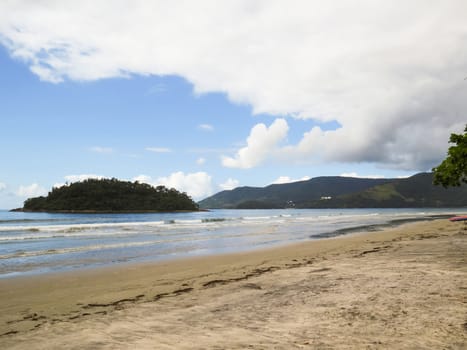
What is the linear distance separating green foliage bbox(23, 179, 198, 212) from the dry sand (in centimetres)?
15283

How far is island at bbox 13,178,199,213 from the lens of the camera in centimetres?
15375

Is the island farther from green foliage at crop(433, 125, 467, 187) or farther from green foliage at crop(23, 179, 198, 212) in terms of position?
green foliage at crop(433, 125, 467, 187)

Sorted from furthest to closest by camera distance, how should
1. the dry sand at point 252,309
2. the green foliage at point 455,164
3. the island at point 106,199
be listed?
the island at point 106,199, the green foliage at point 455,164, the dry sand at point 252,309

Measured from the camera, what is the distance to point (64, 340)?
17.7 ft

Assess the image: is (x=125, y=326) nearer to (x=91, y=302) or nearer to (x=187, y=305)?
(x=187, y=305)

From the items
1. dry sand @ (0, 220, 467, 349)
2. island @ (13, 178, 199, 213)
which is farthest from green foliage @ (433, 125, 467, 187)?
island @ (13, 178, 199, 213)

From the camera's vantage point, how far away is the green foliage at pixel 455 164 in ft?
85.5

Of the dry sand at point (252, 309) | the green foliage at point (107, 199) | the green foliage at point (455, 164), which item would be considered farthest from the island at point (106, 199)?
the dry sand at point (252, 309)

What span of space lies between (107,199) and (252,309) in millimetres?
165549

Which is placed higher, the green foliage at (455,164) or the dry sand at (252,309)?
the green foliage at (455,164)

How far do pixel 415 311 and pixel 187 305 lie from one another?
4285mm

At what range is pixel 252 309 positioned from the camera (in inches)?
266

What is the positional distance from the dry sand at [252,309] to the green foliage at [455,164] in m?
17.2

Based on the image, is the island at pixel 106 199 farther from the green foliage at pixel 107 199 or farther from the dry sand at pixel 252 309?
the dry sand at pixel 252 309
